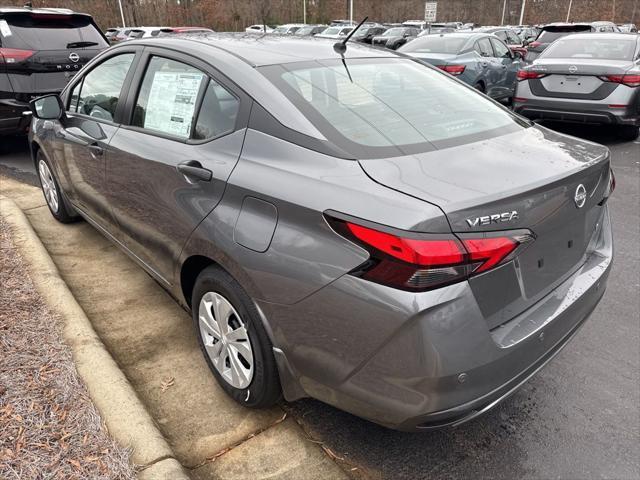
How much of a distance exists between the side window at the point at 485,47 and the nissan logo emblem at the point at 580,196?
29.2 feet

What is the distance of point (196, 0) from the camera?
39594 mm

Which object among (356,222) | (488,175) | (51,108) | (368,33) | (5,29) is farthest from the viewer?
(368,33)

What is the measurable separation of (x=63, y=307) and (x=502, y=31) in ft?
67.4

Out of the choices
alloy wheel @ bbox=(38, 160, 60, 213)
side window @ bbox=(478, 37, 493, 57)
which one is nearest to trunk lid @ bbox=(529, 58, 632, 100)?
side window @ bbox=(478, 37, 493, 57)

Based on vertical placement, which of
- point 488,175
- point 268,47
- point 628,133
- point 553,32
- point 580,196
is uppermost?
point 268,47

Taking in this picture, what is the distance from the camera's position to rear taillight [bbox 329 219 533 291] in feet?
5.21

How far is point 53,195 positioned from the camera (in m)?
4.51

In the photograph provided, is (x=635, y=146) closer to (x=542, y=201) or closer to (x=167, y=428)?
(x=542, y=201)

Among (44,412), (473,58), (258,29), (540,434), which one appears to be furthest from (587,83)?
(258,29)

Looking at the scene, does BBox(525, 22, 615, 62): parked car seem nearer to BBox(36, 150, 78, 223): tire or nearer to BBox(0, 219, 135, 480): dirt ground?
BBox(36, 150, 78, 223): tire

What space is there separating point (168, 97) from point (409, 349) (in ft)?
6.38

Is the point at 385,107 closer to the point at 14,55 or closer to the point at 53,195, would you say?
the point at 53,195

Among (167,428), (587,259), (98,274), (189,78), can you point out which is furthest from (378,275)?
(98,274)

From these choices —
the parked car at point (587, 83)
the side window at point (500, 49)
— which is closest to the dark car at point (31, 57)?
the parked car at point (587, 83)
